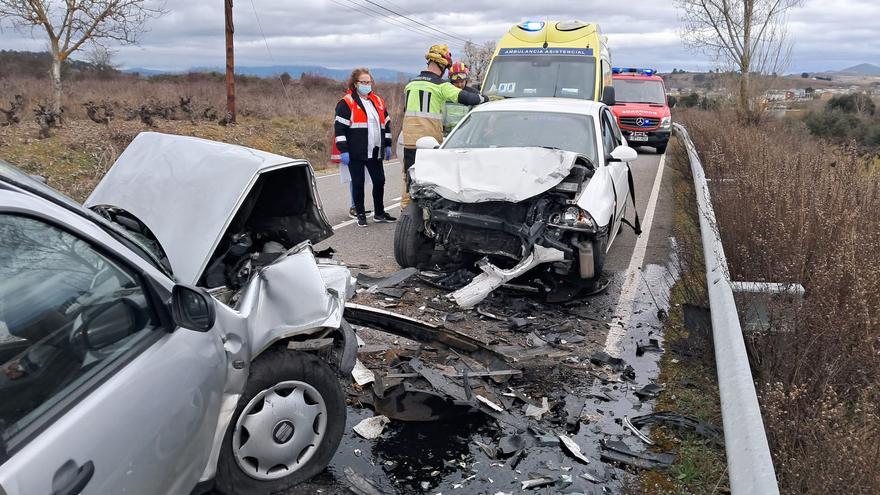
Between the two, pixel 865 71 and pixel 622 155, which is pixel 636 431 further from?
pixel 865 71

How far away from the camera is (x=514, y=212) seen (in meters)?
5.87

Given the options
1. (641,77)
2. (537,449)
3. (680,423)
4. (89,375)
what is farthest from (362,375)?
(641,77)

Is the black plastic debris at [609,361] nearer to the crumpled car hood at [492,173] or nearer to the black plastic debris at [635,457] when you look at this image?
the black plastic debris at [635,457]

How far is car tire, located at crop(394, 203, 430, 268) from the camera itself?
6.55 meters

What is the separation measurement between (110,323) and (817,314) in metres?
3.41

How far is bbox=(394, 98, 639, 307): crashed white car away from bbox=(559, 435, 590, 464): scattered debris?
6.29ft

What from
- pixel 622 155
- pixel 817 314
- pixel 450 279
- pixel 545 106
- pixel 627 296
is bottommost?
pixel 627 296

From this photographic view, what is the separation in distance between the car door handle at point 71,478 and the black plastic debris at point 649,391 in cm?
341

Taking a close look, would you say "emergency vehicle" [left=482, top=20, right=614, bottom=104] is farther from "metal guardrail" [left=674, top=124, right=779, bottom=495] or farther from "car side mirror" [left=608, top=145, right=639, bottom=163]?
"metal guardrail" [left=674, top=124, right=779, bottom=495]

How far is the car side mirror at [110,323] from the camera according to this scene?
6.73 feet

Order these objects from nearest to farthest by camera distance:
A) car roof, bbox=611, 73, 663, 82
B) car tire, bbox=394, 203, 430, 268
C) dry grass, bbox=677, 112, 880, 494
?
dry grass, bbox=677, 112, 880, 494, car tire, bbox=394, 203, 430, 268, car roof, bbox=611, 73, 663, 82

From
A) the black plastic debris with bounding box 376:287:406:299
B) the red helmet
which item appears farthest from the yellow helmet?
the black plastic debris with bounding box 376:287:406:299

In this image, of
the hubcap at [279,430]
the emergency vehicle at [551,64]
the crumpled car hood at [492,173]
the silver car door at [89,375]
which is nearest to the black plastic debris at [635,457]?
the hubcap at [279,430]

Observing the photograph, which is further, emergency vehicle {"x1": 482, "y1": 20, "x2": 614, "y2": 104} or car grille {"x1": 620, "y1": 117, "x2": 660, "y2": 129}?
car grille {"x1": 620, "y1": 117, "x2": 660, "y2": 129}
